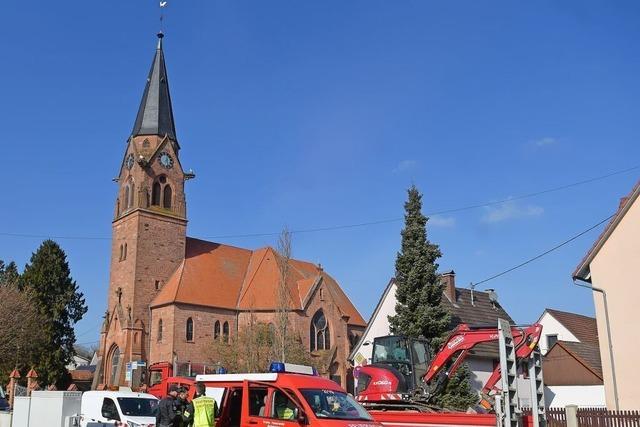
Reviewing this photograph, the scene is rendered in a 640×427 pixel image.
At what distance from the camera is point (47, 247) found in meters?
51.9

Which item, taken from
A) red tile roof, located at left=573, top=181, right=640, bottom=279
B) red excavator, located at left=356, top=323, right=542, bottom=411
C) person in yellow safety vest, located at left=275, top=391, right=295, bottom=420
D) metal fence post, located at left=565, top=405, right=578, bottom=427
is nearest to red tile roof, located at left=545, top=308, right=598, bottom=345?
red tile roof, located at left=573, top=181, right=640, bottom=279

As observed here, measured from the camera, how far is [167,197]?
175 feet

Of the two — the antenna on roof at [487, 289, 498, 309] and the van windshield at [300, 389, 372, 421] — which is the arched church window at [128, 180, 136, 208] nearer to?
the antenna on roof at [487, 289, 498, 309]

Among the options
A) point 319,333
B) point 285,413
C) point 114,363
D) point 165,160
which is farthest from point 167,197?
point 285,413

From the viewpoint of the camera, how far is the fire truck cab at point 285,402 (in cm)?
1116

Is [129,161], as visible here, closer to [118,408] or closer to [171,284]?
[171,284]

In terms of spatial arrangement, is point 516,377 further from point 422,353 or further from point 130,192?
point 130,192

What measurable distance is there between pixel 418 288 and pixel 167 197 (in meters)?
28.1

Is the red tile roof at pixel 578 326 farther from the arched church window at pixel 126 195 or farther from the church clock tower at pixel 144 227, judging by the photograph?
the arched church window at pixel 126 195

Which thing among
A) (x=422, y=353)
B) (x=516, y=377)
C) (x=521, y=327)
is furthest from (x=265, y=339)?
(x=516, y=377)

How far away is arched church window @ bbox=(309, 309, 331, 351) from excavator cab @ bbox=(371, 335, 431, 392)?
3116 cm

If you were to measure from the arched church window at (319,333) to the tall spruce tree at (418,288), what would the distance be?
63.9ft

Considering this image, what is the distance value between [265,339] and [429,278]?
16.7 metres

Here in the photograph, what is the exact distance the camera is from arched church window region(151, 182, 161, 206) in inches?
2063
